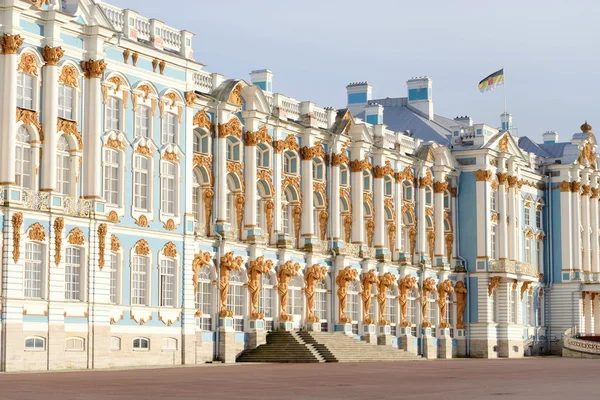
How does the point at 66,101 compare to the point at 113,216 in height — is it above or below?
above

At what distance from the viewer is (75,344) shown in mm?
40062

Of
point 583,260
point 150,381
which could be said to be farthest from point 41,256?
point 583,260

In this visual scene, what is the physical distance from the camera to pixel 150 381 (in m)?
29.1

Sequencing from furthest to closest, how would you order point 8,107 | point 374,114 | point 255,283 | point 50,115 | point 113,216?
1. point 374,114
2. point 255,283
3. point 113,216
4. point 50,115
5. point 8,107

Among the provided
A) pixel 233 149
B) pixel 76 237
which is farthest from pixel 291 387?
pixel 233 149

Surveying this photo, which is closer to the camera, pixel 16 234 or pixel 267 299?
pixel 16 234

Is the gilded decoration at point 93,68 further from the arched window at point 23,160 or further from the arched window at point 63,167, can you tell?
the arched window at point 23,160

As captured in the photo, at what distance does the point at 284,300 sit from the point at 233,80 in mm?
10273

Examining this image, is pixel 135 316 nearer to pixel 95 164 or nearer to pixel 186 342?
pixel 186 342

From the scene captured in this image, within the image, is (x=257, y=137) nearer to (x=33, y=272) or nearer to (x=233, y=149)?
(x=233, y=149)

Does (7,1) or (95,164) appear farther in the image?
(95,164)

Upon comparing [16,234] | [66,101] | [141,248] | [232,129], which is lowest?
[141,248]

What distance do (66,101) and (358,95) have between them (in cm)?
3766

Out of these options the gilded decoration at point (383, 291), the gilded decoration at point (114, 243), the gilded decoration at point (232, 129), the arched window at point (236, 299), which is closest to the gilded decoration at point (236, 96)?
the gilded decoration at point (232, 129)
